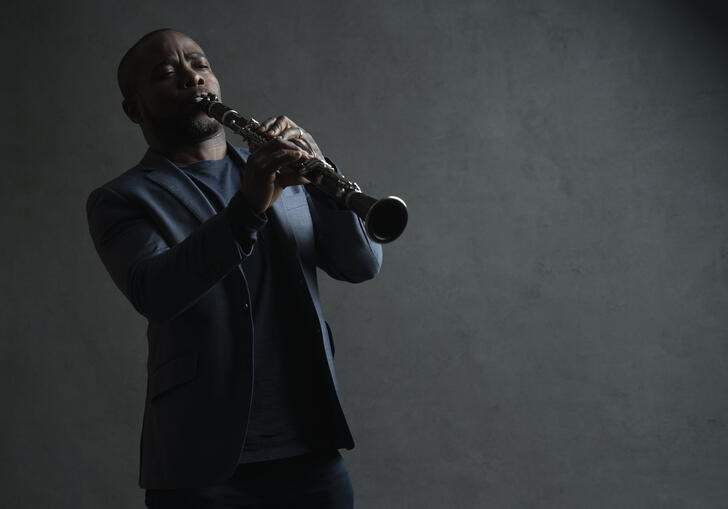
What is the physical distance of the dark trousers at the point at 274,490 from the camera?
1.39m

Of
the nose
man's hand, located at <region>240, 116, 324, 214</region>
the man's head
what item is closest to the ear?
the man's head

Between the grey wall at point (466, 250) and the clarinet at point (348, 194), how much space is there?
1.28 metres

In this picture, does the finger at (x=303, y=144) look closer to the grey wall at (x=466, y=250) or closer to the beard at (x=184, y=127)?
the beard at (x=184, y=127)

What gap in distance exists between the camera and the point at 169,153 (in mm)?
1658

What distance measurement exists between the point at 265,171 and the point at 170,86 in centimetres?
45

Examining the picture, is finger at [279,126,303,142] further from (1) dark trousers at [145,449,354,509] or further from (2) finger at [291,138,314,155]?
(1) dark trousers at [145,449,354,509]

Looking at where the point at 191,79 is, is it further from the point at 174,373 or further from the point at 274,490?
the point at 274,490

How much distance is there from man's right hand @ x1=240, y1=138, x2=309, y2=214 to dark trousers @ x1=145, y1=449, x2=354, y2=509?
19.0 inches

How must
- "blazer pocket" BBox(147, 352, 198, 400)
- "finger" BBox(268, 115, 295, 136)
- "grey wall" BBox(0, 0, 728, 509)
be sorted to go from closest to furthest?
1. "blazer pocket" BBox(147, 352, 198, 400)
2. "finger" BBox(268, 115, 295, 136)
3. "grey wall" BBox(0, 0, 728, 509)

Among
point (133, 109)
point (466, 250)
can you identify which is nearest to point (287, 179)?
point (133, 109)

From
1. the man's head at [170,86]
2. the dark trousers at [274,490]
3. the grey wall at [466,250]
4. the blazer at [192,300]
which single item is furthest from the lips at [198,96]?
the grey wall at [466,250]

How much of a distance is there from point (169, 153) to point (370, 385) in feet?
4.55

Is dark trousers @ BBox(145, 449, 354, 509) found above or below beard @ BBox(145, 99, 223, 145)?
below

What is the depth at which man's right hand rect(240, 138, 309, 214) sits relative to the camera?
51.5 inches
